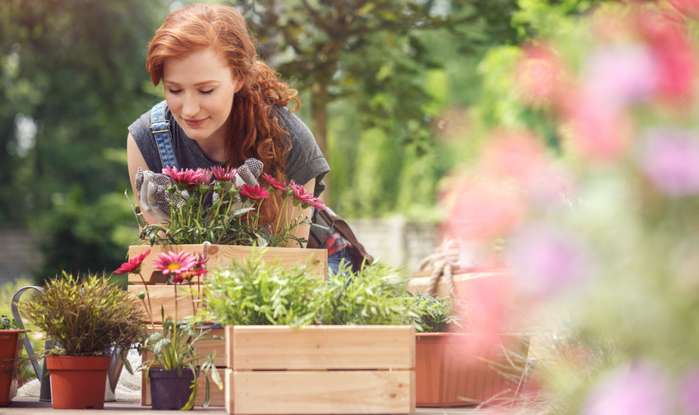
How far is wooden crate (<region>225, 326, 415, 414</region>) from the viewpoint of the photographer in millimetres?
2082

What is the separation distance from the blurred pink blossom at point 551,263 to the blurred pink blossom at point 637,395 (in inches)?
5.7

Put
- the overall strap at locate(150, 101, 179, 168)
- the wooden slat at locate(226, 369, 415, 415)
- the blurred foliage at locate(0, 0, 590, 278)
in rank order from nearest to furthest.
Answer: the wooden slat at locate(226, 369, 415, 415) → the overall strap at locate(150, 101, 179, 168) → the blurred foliage at locate(0, 0, 590, 278)

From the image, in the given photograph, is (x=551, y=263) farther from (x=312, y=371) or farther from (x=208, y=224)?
(x=208, y=224)

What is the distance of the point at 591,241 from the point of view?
146 centimetres

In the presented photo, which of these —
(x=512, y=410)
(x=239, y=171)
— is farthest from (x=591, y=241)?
(x=239, y=171)

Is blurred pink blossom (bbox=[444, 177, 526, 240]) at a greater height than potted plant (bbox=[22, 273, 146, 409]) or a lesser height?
greater

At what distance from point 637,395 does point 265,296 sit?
3.17ft

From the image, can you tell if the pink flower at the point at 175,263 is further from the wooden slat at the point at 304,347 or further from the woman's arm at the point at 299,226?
the woman's arm at the point at 299,226

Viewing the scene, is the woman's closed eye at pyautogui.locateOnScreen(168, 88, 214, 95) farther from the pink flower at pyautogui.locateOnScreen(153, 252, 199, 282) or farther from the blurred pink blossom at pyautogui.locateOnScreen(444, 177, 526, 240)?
the blurred pink blossom at pyautogui.locateOnScreen(444, 177, 526, 240)

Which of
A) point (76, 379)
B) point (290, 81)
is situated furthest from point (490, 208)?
point (290, 81)

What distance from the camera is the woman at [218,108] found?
2.92m

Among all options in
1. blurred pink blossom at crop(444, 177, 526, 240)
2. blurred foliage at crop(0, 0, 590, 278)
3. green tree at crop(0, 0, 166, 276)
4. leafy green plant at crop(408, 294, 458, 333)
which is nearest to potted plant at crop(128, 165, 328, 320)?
leafy green plant at crop(408, 294, 458, 333)

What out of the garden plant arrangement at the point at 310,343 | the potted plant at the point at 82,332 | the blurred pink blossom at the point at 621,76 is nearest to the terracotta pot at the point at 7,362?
the potted plant at the point at 82,332

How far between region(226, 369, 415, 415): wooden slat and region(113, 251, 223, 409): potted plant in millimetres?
363
